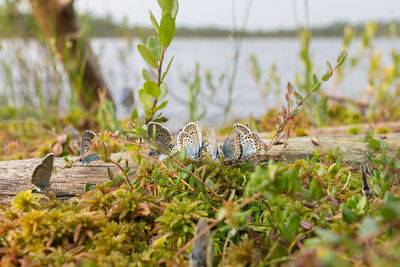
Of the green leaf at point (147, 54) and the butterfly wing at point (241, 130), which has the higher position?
the green leaf at point (147, 54)

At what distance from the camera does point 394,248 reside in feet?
2.00

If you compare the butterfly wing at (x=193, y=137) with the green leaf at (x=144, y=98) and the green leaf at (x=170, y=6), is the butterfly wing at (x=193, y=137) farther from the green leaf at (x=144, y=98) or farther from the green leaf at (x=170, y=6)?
the green leaf at (x=170, y=6)

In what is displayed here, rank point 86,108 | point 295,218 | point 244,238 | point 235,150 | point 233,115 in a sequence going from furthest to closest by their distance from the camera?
point 86,108, point 233,115, point 235,150, point 244,238, point 295,218

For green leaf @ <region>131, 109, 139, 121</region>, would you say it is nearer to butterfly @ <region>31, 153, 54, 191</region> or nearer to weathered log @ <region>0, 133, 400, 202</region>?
weathered log @ <region>0, 133, 400, 202</region>

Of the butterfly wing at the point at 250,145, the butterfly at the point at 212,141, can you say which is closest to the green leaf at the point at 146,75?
the butterfly at the point at 212,141

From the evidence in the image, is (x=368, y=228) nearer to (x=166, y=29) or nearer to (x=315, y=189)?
(x=315, y=189)

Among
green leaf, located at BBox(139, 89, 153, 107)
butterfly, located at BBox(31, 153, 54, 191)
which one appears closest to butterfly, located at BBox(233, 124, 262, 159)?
green leaf, located at BBox(139, 89, 153, 107)

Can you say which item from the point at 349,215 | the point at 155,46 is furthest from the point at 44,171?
the point at 349,215

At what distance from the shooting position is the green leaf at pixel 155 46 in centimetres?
153

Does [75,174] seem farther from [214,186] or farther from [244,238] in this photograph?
[244,238]

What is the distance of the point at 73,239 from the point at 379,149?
4.15 ft

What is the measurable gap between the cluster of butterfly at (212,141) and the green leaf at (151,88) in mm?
157

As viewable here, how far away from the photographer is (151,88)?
1.53 m

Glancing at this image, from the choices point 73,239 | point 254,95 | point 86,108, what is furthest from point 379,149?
point 254,95
